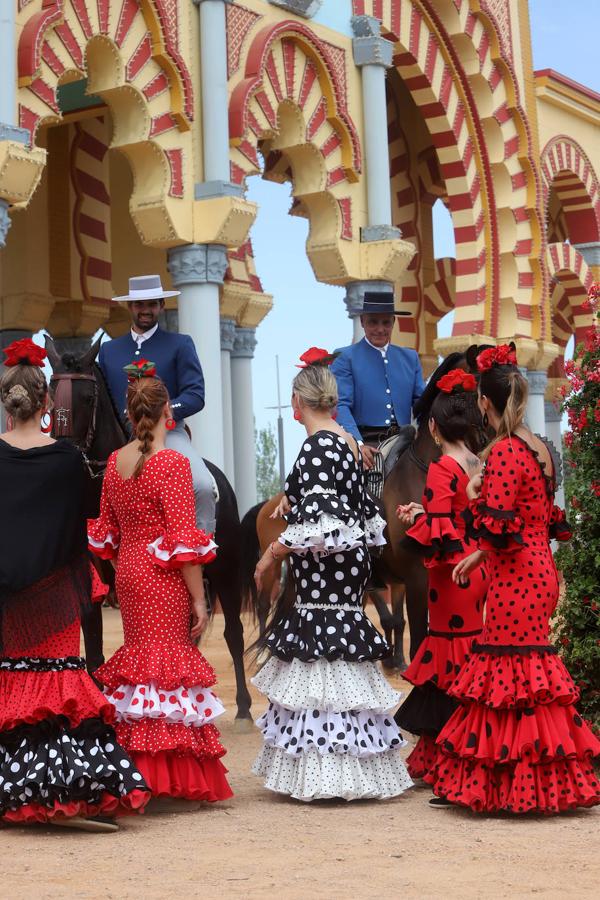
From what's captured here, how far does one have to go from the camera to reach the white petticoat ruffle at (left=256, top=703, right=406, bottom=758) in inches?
221

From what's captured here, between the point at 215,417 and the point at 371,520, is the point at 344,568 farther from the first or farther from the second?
the point at 215,417

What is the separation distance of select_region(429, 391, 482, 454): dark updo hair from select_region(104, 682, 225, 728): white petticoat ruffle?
1694 millimetres

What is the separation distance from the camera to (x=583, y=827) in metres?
5.16

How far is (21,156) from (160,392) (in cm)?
629

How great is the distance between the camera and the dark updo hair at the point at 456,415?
20.4 feet

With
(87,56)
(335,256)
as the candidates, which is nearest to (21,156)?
(87,56)

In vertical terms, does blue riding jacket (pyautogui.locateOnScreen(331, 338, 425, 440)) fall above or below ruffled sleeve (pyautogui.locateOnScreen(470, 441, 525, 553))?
above

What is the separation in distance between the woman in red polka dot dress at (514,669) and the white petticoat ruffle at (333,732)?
309mm

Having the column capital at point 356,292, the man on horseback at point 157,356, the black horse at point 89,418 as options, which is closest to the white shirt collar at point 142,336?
the man on horseback at point 157,356

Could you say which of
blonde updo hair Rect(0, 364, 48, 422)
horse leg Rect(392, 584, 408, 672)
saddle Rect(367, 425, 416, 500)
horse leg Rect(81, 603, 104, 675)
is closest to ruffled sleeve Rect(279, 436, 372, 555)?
blonde updo hair Rect(0, 364, 48, 422)

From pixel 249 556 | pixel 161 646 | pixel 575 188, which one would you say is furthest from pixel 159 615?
pixel 575 188

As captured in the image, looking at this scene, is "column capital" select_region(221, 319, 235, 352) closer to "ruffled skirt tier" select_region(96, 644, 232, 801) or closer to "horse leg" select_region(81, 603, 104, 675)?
"horse leg" select_region(81, 603, 104, 675)

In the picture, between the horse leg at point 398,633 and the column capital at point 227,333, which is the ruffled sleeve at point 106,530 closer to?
the horse leg at point 398,633

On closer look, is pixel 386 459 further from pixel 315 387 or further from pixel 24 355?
pixel 24 355
